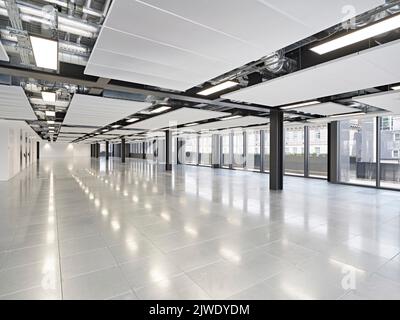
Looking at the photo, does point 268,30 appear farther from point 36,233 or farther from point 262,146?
point 262,146

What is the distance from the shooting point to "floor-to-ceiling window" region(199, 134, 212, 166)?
1812 cm

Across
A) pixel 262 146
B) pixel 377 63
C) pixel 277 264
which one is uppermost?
pixel 377 63

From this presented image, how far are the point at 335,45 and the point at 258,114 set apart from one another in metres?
5.22

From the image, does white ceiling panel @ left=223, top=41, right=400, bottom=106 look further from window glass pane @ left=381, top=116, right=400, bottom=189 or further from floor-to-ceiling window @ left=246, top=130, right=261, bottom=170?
floor-to-ceiling window @ left=246, top=130, right=261, bottom=170

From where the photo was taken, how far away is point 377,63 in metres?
3.46

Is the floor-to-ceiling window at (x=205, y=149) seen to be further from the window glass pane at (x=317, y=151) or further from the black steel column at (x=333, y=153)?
the black steel column at (x=333, y=153)

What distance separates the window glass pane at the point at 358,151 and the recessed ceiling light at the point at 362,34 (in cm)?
698

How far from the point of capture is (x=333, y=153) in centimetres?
963

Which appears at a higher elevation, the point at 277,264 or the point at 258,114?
the point at 258,114

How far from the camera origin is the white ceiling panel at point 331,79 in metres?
3.36

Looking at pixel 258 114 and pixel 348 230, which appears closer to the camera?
pixel 348 230

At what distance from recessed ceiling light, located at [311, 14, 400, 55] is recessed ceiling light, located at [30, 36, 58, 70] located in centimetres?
355

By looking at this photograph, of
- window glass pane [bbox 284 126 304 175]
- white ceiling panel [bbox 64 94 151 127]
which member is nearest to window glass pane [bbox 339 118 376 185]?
window glass pane [bbox 284 126 304 175]

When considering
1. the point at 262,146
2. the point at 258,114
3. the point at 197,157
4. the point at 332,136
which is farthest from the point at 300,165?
the point at 197,157
